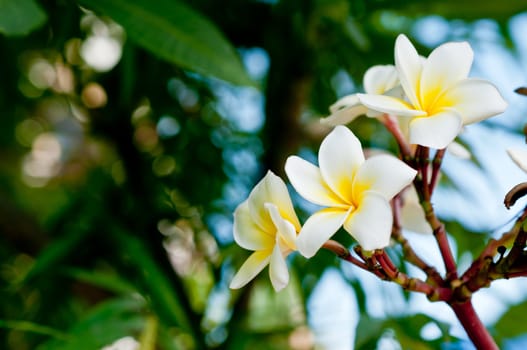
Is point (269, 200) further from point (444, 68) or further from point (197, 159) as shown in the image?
point (197, 159)

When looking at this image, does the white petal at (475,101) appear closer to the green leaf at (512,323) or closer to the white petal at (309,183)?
the white petal at (309,183)

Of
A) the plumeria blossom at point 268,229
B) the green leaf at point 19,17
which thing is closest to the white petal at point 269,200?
the plumeria blossom at point 268,229

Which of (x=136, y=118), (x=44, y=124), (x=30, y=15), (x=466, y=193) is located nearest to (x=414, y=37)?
(x=466, y=193)

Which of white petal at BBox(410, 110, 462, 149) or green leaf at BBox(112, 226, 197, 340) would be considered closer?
white petal at BBox(410, 110, 462, 149)

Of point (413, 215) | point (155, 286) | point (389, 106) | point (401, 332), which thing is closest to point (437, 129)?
point (389, 106)

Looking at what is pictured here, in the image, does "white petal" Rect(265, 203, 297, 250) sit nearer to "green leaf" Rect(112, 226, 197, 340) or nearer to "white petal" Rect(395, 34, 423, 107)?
"white petal" Rect(395, 34, 423, 107)

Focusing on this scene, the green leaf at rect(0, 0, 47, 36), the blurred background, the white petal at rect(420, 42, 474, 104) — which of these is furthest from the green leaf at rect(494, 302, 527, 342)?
the green leaf at rect(0, 0, 47, 36)
